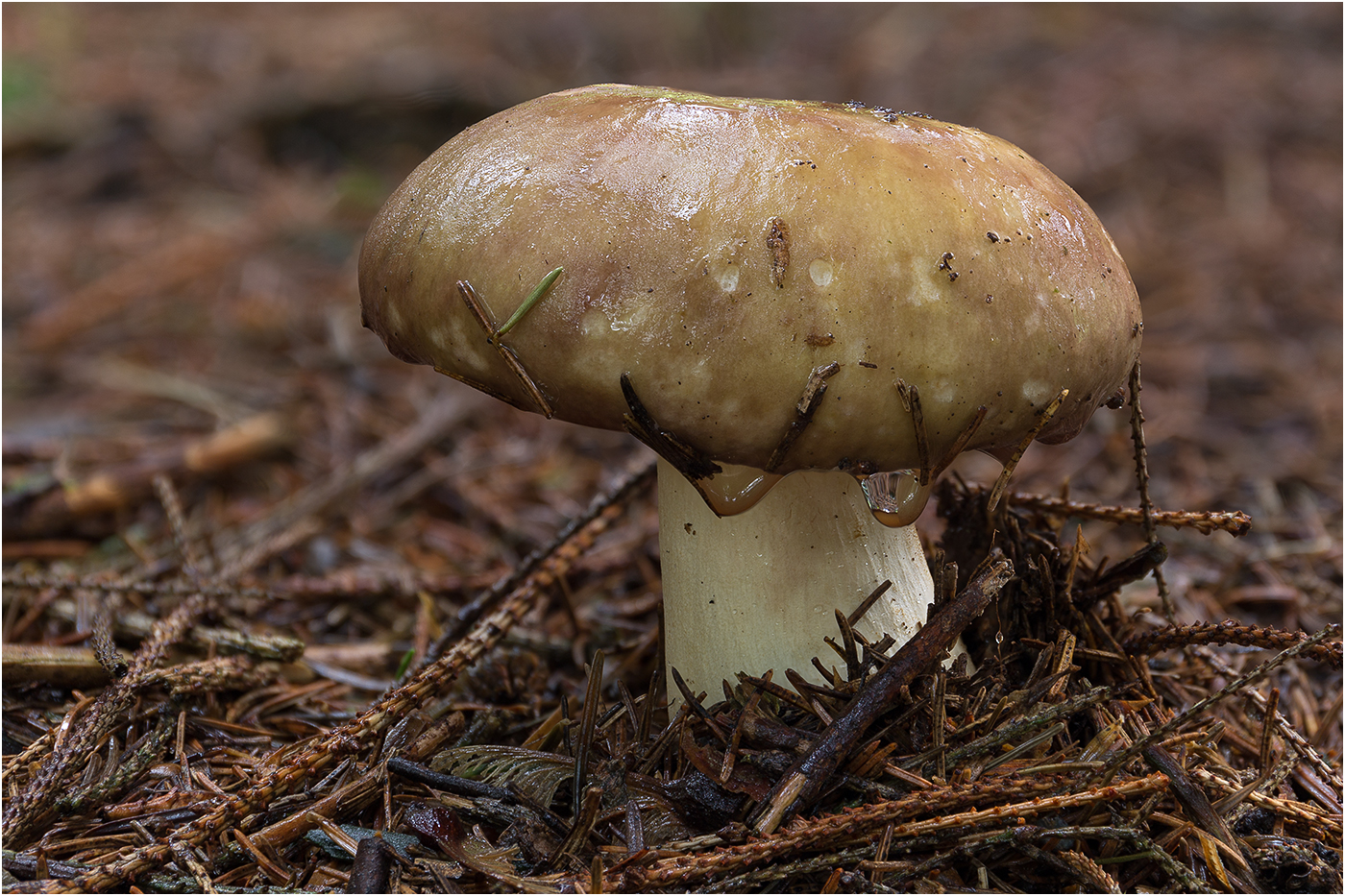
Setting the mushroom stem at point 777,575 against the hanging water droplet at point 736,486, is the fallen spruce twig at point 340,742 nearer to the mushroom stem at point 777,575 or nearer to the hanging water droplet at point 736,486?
the mushroom stem at point 777,575

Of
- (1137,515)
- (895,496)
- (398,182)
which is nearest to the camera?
(895,496)

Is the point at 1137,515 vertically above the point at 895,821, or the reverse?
the point at 1137,515

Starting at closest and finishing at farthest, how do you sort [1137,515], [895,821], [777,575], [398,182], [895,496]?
[895,821], [895,496], [777,575], [1137,515], [398,182]

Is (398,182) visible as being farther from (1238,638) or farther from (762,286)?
(1238,638)

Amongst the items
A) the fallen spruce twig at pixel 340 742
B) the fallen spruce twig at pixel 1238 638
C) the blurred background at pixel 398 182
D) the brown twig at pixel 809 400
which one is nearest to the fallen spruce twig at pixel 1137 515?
the fallen spruce twig at pixel 1238 638

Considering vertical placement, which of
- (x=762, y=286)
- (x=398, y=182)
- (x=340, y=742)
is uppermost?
(x=762, y=286)

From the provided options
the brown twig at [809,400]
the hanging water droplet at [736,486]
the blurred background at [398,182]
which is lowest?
the blurred background at [398,182]

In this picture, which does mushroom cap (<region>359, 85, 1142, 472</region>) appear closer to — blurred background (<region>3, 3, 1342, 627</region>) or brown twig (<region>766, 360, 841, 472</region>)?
brown twig (<region>766, 360, 841, 472</region>)

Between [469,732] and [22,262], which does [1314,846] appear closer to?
[469,732]

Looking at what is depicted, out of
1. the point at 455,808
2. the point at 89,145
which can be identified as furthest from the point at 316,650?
the point at 89,145

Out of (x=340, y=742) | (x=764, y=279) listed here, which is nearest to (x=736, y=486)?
(x=764, y=279)
